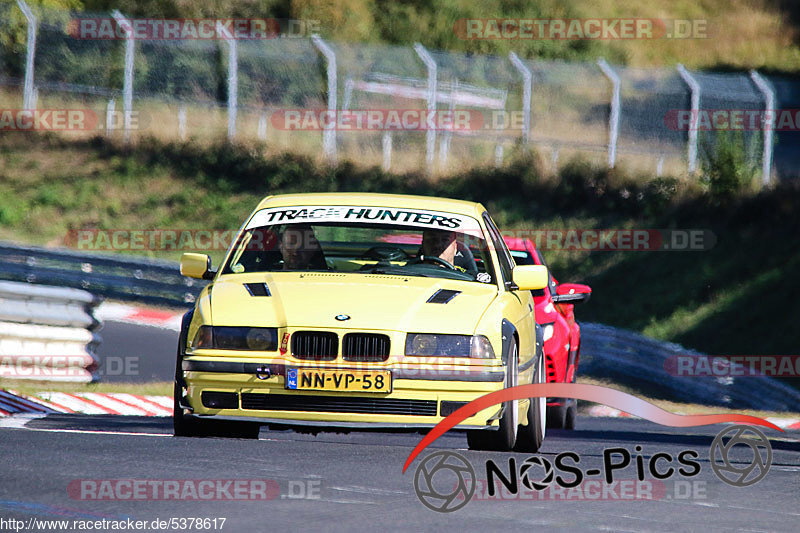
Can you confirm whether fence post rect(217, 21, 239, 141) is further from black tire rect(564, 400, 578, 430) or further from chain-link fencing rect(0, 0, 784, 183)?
black tire rect(564, 400, 578, 430)

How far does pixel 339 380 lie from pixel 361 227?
5.56 ft

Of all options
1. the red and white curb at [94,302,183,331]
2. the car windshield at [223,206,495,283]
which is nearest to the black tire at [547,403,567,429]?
the car windshield at [223,206,495,283]

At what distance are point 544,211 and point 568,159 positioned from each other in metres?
1.51

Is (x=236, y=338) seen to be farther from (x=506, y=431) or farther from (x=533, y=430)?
(x=533, y=430)

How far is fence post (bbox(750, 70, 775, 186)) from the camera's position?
23406mm

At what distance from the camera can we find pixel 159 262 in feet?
66.9

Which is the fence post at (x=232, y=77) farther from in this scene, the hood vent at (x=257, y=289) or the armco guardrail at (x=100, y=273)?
the hood vent at (x=257, y=289)


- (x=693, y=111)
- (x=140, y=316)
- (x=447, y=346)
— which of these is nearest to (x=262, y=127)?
(x=693, y=111)

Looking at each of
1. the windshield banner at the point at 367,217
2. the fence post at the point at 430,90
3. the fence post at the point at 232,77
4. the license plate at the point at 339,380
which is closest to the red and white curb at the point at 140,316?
the fence post at the point at 232,77

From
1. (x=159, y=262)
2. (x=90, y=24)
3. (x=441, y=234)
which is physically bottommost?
(x=159, y=262)

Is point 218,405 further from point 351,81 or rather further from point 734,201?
point 351,81

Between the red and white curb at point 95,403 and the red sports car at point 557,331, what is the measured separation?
391 centimetres

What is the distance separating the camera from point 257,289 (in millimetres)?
8297

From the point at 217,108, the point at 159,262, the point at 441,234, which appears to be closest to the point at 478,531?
the point at 441,234
